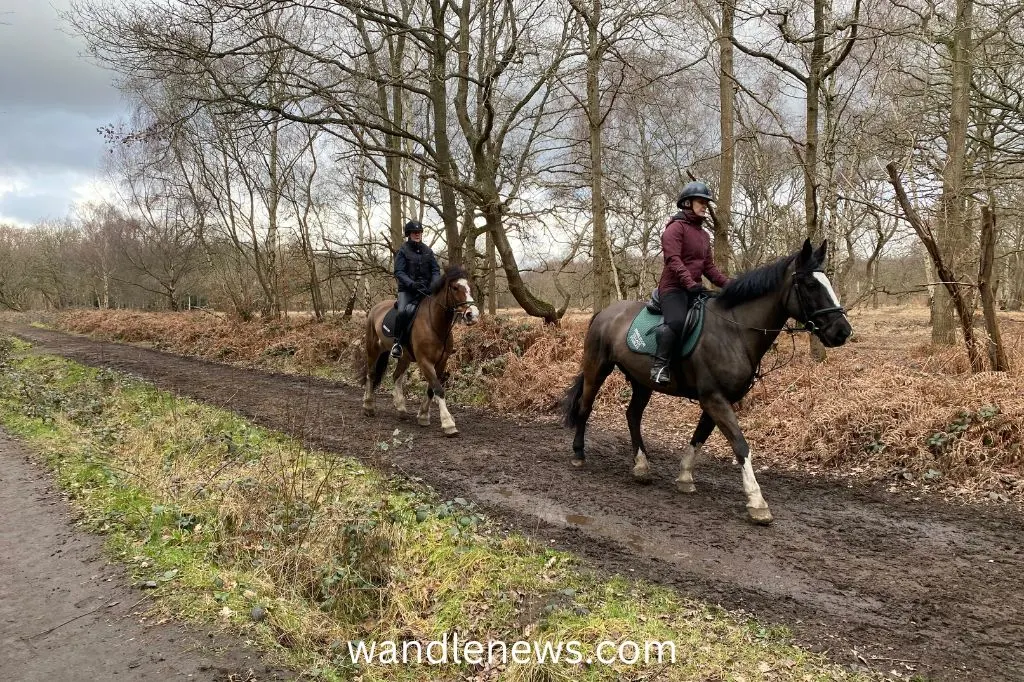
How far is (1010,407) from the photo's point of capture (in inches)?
239

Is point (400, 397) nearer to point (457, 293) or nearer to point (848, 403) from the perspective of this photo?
point (457, 293)

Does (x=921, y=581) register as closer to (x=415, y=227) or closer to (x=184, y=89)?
(x=415, y=227)

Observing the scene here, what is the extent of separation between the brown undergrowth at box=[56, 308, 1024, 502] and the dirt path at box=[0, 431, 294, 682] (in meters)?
6.15

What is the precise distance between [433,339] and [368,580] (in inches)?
210

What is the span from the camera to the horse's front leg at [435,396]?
8.52 m

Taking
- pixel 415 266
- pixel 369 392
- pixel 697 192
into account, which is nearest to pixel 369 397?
pixel 369 392

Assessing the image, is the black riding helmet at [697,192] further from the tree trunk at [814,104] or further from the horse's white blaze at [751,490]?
the tree trunk at [814,104]

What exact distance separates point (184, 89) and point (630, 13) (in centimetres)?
1113

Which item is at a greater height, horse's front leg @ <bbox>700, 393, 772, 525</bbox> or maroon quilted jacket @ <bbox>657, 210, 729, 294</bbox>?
Result: maroon quilted jacket @ <bbox>657, 210, 729, 294</bbox>

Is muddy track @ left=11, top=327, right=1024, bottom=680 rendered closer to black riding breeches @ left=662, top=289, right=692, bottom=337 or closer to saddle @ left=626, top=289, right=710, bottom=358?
saddle @ left=626, top=289, right=710, bottom=358

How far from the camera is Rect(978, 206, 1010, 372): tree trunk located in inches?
291

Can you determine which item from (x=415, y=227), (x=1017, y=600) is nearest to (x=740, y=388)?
(x=1017, y=600)

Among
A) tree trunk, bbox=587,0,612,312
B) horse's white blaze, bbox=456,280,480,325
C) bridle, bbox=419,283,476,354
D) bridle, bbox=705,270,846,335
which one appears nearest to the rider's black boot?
bridle, bbox=705,270,846,335

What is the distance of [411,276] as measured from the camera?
389 inches
